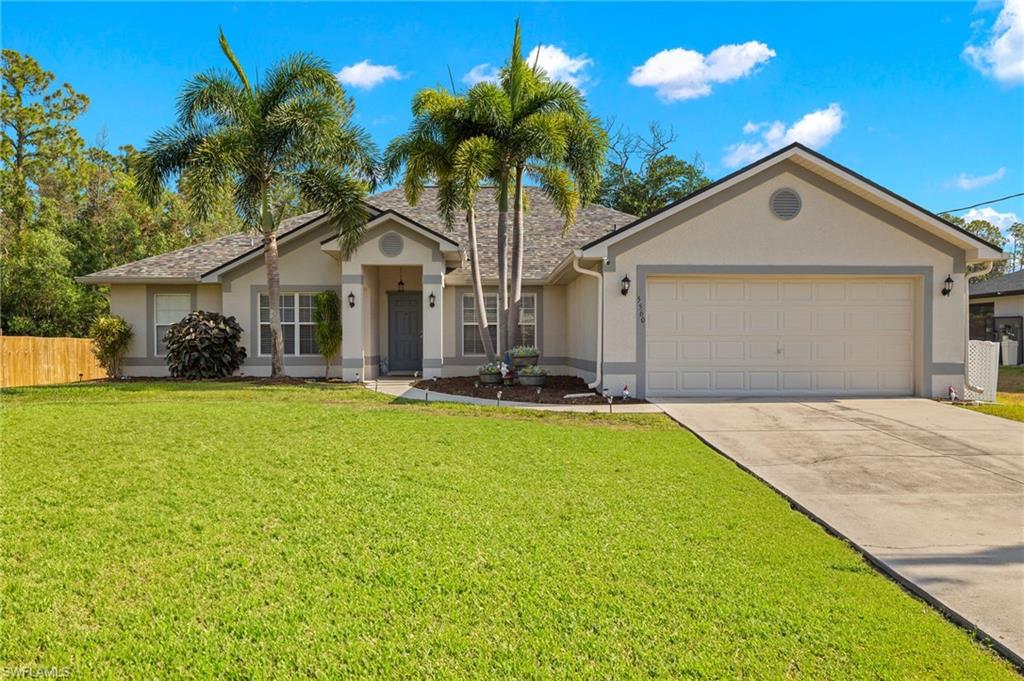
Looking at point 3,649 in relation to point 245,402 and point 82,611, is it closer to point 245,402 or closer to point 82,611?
point 82,611

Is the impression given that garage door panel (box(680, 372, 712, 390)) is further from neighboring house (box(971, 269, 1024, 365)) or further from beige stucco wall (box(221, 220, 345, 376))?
neighboring house (box(971, 269, 1024, 365))

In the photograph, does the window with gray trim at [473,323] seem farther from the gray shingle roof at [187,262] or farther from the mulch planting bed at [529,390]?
the gray shingle roof at [187,262]

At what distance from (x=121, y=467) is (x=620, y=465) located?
204 inches

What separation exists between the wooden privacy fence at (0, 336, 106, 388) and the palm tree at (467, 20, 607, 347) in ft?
44.9

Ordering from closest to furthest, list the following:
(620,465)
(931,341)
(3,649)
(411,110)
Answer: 1. (3,649)
2. (620,465)
3. (931,341)
4. (411,110)

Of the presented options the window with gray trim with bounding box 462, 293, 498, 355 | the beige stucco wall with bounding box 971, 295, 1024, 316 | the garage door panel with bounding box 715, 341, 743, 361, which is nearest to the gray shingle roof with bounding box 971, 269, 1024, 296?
the beige stucco wall with bounding box 971, 295, 1024, 316

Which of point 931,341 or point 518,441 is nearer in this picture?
point 518,441

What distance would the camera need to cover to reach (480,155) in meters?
13.2

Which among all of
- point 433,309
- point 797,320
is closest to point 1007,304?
point 797,320

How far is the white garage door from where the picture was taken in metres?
13.3

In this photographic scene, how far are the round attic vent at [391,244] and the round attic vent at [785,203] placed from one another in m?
8.94

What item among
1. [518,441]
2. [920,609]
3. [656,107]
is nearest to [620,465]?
[518,441]

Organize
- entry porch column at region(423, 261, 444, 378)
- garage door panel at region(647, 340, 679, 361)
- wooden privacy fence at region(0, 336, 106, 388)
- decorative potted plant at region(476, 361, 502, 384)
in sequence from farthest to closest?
wooden privacy fence at region(0, 336, 106, 388), entry porch column at region(423, 261, 444, 378), decorative potted plant at region(476, 361, 502, 384), garage door panel at region(647, 340, 679, 361)

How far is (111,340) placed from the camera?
16.7 metres
